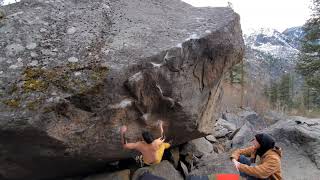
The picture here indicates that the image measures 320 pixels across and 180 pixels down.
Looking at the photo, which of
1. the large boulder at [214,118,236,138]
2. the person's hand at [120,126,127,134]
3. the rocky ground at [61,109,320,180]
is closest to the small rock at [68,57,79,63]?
the person's hand at [120,126,127,134]

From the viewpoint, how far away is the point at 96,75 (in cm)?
634

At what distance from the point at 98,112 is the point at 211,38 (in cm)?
228

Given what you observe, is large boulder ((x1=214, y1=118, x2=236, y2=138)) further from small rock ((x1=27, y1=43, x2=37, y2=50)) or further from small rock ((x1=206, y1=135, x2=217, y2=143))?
small rock ((x1=27, y1=43, x2=37, y2=50))

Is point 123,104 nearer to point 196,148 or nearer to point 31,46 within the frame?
point 31,46

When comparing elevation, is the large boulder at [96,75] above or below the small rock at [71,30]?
below

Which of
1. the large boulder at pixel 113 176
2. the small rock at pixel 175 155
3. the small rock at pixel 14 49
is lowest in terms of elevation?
the small rock at pixel 175 155

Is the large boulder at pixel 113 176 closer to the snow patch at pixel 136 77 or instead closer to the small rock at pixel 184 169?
the small rock at pixel 184 169

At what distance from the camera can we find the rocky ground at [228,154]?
7891 millimetres

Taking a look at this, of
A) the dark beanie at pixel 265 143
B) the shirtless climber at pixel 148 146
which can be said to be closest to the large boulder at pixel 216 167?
the shirtless climber at pixel 148 146

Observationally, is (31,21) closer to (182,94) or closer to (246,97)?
(182,94)

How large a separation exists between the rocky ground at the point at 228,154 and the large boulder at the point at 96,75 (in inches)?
25.8

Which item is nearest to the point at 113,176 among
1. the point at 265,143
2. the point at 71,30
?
the point at 71,30

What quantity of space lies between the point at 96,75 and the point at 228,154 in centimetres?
352

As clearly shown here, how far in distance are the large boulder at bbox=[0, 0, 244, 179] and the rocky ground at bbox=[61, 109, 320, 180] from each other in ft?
2.15
